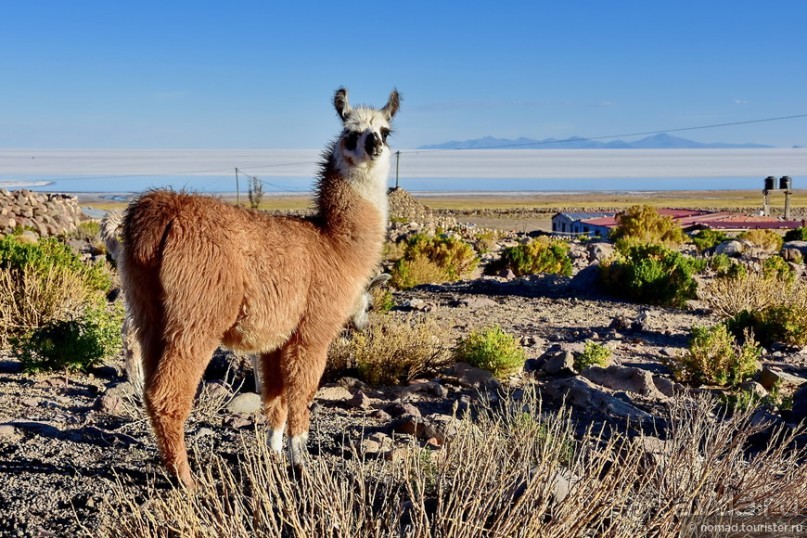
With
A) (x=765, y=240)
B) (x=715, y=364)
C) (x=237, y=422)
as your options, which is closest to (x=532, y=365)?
(x=715, y=364)

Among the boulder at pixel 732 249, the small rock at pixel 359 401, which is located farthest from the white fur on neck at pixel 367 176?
the boulder at pixel 732 249

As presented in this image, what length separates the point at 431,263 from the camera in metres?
17.4

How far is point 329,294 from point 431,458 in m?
1.16

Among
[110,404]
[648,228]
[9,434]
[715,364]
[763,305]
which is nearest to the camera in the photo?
[9,434]

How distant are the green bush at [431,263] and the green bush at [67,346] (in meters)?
8.12

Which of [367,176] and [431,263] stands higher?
[367,176]

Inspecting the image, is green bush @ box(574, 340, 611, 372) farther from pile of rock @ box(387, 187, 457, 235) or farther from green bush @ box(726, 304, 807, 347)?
pile of rock @ box(387, 187, 457, 235)

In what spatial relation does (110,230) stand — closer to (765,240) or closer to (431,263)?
(431,263)

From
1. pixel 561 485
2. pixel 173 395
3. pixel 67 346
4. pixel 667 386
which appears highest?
pixel 173 395

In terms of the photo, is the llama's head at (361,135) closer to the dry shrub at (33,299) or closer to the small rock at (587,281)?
the dry shrub at (33,299)

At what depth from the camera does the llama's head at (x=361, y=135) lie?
18.4 ft

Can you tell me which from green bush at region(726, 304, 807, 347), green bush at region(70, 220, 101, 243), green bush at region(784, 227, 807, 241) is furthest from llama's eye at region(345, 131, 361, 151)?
green bush at region(784, 227, 807, 241)

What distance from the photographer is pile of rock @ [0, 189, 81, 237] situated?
2888cm

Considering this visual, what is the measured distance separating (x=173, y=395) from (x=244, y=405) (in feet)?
8.52
